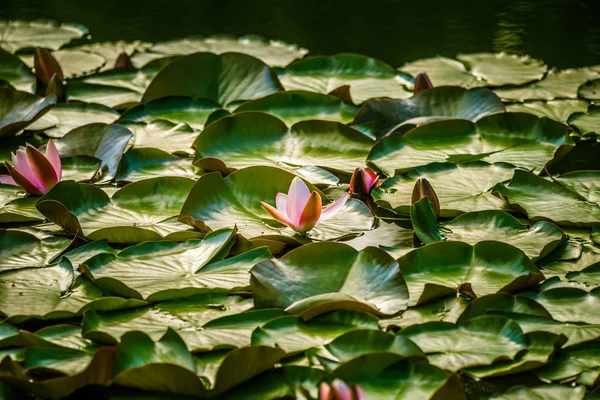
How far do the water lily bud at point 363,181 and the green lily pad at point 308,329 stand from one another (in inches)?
22.1

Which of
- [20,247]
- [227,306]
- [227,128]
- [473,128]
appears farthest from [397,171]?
[20,247]

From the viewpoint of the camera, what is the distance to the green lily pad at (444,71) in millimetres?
3002

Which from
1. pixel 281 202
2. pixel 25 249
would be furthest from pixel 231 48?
pixel 25 249

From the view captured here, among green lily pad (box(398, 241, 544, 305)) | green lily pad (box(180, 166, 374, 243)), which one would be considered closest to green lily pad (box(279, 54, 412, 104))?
green lily pad (box(180, 166, 374, 243))

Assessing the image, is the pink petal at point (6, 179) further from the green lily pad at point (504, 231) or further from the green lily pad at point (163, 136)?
the green lily pad at point (504, 231)

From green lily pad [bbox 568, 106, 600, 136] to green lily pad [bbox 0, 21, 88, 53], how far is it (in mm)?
2171

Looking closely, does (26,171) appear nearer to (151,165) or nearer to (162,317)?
(151,165)

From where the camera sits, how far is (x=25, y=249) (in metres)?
1.79

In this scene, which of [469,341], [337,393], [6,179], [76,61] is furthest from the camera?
[76,61]

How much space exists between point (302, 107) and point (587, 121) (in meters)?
0.92

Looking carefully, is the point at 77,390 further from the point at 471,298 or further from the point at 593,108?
the point at 593,108

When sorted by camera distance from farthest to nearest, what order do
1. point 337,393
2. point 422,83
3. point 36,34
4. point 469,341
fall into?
point 36,34
point 422,83
point 469,341
point 337,393

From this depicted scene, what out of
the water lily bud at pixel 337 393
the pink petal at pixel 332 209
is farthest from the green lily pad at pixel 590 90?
the water lily bud at pixel 337 393

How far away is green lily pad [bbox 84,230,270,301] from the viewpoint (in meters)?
1.61
